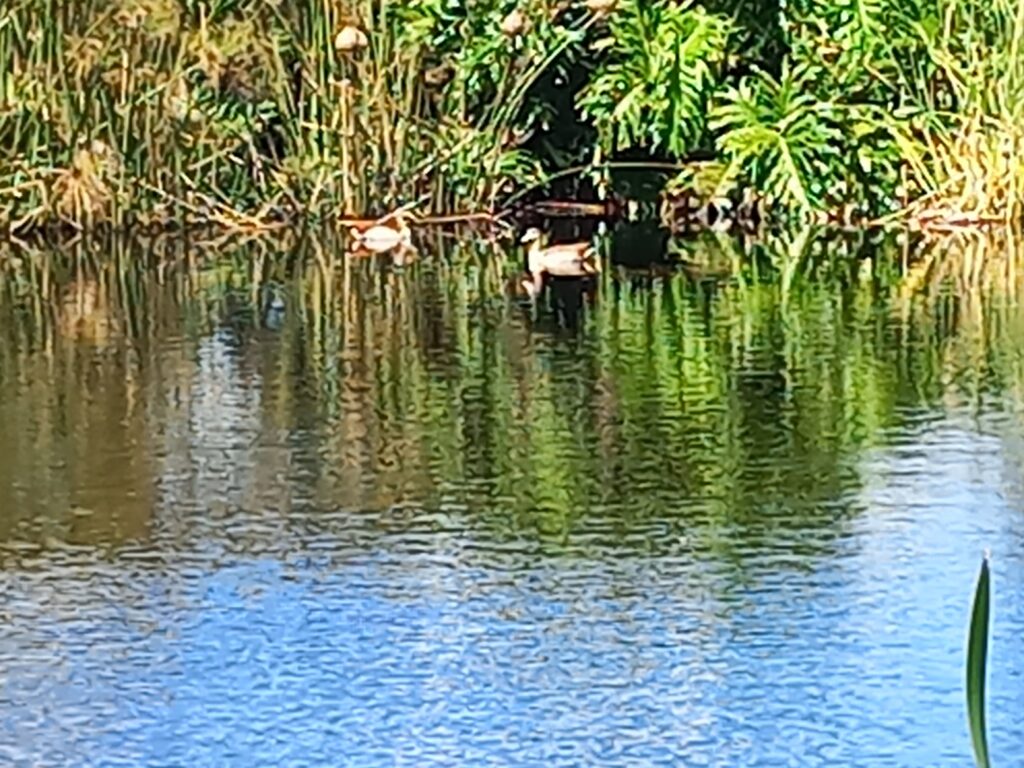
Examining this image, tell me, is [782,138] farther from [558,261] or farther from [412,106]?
[558,261]

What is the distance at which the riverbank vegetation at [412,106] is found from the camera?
Answer: 37.7 ft

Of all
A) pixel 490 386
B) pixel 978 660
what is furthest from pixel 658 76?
pixel 978 660

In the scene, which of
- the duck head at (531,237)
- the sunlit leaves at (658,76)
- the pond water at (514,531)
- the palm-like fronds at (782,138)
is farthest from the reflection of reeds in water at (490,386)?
the sunlit leaves at (658,76)

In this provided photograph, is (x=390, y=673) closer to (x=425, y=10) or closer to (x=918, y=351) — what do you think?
(x=918, y=351)

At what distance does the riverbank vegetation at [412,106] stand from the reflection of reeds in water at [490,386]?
5.45 ft

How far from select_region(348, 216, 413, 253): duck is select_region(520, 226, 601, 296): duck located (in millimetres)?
822

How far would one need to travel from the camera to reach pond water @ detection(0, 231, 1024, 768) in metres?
3.73

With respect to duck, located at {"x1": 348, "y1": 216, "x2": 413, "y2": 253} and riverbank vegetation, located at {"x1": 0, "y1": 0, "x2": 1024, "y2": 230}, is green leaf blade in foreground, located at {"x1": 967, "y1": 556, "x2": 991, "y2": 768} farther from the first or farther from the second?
riverbank vegetation, located at {"x1": 0, "y1": 0, "x2": 1024, "y2": 230}

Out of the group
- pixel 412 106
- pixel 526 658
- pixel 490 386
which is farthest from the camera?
pixel 412 106

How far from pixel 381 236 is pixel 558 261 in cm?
143

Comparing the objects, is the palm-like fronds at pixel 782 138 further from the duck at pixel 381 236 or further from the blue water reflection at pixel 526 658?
the blue water reflection at pixel 526 658

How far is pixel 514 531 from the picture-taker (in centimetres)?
493

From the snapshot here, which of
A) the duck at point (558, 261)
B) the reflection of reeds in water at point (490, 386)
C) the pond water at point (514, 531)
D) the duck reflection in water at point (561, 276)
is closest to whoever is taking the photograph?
the pond water at point (514, 531)

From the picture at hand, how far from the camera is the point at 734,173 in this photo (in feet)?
38.2
